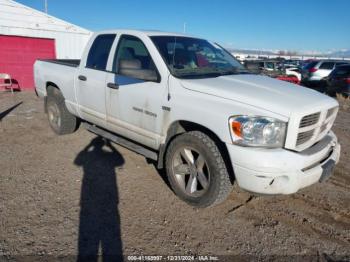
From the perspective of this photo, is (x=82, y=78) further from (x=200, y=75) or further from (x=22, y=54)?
(x=22, y=54)

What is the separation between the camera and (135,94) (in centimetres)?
395

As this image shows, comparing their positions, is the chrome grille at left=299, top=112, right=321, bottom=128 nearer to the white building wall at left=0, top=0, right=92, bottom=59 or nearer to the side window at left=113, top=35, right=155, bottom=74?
the side window at left=113, top=35, right=155, bottom=74

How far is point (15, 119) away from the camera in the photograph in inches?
303

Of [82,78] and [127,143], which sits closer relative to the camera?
[127,143]

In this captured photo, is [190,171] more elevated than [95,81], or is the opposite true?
[95,81]

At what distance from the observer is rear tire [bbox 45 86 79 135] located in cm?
586

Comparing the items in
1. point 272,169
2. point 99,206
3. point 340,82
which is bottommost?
point 99,206

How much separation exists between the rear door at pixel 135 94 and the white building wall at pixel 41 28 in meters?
10.2

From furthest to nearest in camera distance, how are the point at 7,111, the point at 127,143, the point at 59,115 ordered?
the point at 7,111 < the point at 59,115 < the point at 127,143

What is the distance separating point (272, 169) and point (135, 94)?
A: 197cm

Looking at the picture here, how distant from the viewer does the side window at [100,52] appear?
15.1 feet

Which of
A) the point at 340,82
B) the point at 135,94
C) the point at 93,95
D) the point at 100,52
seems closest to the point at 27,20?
the point at 100,52

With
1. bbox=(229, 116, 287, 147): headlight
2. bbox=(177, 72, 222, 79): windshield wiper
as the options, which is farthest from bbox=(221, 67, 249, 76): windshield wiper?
bbox=(229, 116, 287, 147): headlight

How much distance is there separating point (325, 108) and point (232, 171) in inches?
48.9
